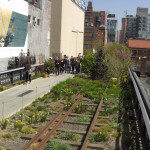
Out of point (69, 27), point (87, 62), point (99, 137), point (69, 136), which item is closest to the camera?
point (99, 137)

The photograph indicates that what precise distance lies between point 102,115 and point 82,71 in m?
14.9

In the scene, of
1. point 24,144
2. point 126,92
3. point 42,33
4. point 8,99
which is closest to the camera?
point 24,144

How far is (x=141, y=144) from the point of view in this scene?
7191 millimetres

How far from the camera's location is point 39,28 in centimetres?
2588

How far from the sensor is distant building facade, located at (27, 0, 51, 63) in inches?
941

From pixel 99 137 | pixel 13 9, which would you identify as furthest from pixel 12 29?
pixel 99 137

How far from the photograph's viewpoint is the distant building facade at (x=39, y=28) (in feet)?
78.4

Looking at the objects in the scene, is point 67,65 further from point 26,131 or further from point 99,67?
point 26,131

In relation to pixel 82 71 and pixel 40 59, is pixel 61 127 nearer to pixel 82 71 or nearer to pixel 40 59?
pixel 82 71

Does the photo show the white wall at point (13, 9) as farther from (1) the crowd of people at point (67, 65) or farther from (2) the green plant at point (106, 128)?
(2) the green plant at point (106, 128)

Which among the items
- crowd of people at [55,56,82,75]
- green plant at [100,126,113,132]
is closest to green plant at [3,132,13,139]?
green plant at [100,126,113,132]

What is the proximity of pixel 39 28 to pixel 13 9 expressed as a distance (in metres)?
6.31

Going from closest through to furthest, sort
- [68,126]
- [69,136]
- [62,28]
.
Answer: [69,136] → [68,126] → [62,28]

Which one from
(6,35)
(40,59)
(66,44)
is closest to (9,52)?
(6,35)
